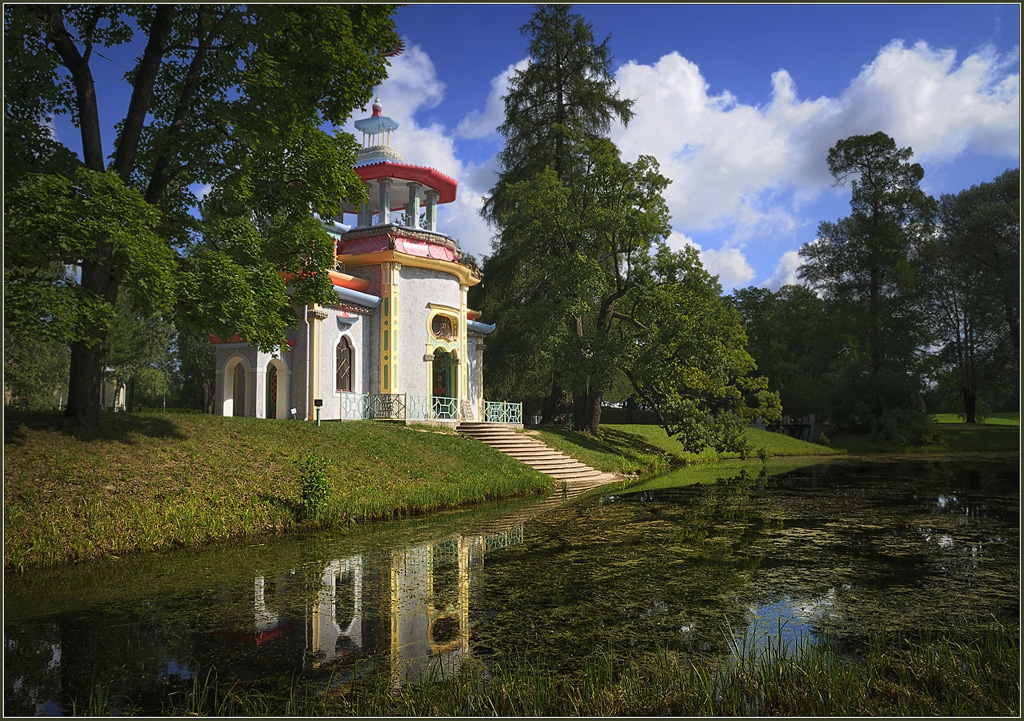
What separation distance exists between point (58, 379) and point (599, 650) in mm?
33422

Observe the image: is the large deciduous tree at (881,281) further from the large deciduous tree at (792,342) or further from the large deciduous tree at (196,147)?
the large deciduous tree at (196,147)

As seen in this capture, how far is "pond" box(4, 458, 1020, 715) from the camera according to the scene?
5207 millimetres

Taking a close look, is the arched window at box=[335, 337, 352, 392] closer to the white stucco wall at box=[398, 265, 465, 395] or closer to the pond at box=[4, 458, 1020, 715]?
the white stucco wall at box=[398, 265, 465, 395]

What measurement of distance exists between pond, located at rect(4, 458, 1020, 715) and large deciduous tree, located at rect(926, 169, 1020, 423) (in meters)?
26.1

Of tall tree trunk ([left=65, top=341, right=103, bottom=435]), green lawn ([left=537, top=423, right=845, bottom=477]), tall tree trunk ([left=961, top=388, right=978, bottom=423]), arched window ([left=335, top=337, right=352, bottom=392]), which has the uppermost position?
arched window ([left=335, top=337, right=352, bottom=392])

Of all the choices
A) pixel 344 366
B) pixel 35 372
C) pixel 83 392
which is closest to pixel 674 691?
pixel 83 392

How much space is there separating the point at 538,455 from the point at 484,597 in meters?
14.7

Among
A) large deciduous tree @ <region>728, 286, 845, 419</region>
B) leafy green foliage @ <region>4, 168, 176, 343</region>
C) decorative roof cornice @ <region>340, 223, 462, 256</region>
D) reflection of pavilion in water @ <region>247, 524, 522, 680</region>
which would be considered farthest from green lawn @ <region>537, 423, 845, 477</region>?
leafy green foliage @ <region>4, 168, 176, 343</region>

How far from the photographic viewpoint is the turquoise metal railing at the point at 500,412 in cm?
Answer: 2559

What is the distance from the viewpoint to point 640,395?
91.8 feet

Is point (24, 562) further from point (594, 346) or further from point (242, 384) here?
point (594, 346)

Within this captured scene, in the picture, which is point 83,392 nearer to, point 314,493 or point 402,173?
point 314,493

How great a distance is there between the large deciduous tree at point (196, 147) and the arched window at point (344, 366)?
826cm

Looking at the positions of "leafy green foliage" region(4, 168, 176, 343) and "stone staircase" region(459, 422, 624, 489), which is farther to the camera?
"stone staircase" region(459, 422, 624, 489)
